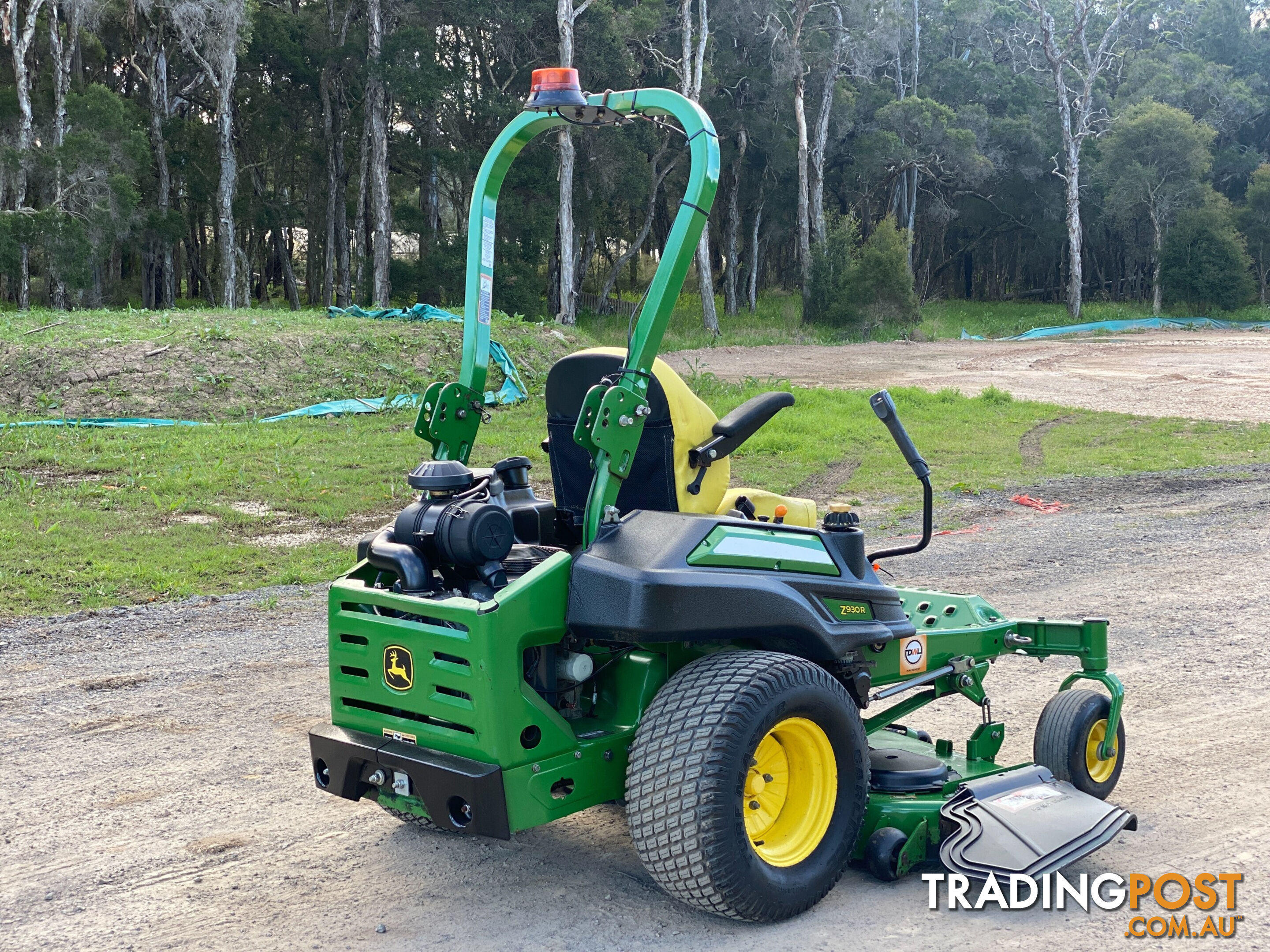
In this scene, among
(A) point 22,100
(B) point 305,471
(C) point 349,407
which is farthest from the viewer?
(A) point 22,100

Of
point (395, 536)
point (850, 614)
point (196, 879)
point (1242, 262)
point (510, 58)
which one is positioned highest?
point (510, 58)

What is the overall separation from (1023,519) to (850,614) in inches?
317

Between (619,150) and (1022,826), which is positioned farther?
(619,150)

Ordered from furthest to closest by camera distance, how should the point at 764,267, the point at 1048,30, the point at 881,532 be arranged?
the point at 764,267 < the point at 1048,30 < the point at 881,532

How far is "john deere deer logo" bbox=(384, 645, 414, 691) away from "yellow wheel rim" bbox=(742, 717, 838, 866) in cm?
110

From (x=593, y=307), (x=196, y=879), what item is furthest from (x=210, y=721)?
(x=593, y=307)

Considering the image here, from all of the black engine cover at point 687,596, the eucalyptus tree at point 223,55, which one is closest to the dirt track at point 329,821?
the black engine cover at point 687,596

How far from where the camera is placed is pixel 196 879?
416cm

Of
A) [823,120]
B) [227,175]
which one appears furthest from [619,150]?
[227,175]

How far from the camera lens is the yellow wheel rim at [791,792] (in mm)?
3764

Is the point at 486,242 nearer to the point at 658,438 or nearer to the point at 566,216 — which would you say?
the point at 658,438

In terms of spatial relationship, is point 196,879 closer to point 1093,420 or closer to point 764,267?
point 1093,420

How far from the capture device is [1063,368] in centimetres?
2680

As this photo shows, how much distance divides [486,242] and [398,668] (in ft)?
5.34
